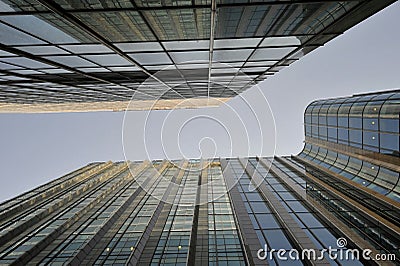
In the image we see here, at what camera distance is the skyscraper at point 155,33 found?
34.4 feet

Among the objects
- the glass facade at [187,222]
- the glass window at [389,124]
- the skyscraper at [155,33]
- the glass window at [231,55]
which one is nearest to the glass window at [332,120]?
the glass facade at [187,222]

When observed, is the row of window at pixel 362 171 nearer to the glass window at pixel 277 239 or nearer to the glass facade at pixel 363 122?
the glass facade at pixel 363 122

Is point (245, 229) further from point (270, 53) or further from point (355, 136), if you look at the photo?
point (355, 136)

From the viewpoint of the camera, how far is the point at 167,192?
154ft

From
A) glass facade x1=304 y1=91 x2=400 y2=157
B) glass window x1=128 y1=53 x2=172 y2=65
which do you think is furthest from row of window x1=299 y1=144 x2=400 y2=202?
glass window x1=128 y1=53 x2=172 y2=65

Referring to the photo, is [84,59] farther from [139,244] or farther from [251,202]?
[251,202]

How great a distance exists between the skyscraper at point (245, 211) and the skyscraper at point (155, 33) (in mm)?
13661

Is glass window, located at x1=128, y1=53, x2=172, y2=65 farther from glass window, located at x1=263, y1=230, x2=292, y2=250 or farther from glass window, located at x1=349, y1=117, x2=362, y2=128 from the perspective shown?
glass window, located at x1=349, y1=117, x2=362, y2=128

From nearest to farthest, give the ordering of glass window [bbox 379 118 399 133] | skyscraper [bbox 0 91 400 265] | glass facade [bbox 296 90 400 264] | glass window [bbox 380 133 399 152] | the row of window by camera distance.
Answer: skyscraper [bbox 0 91 400 265] < glass facade [bbox 296 90 400 264] < glass window [bbox 379 118 399 133] < glass window [bbox 380 133 399 152] < the row of window

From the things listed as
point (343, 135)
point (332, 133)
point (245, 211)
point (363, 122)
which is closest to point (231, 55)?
point (245, 211)

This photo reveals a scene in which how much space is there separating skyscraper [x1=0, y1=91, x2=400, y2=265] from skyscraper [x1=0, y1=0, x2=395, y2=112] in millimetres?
13661

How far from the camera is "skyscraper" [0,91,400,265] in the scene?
→ 945 inches

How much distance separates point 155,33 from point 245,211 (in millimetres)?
23057

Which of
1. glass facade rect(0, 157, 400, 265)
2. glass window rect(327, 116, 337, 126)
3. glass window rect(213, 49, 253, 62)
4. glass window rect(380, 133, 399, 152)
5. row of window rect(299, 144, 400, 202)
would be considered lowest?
glass facade rect(0, 157, 400, 265)
